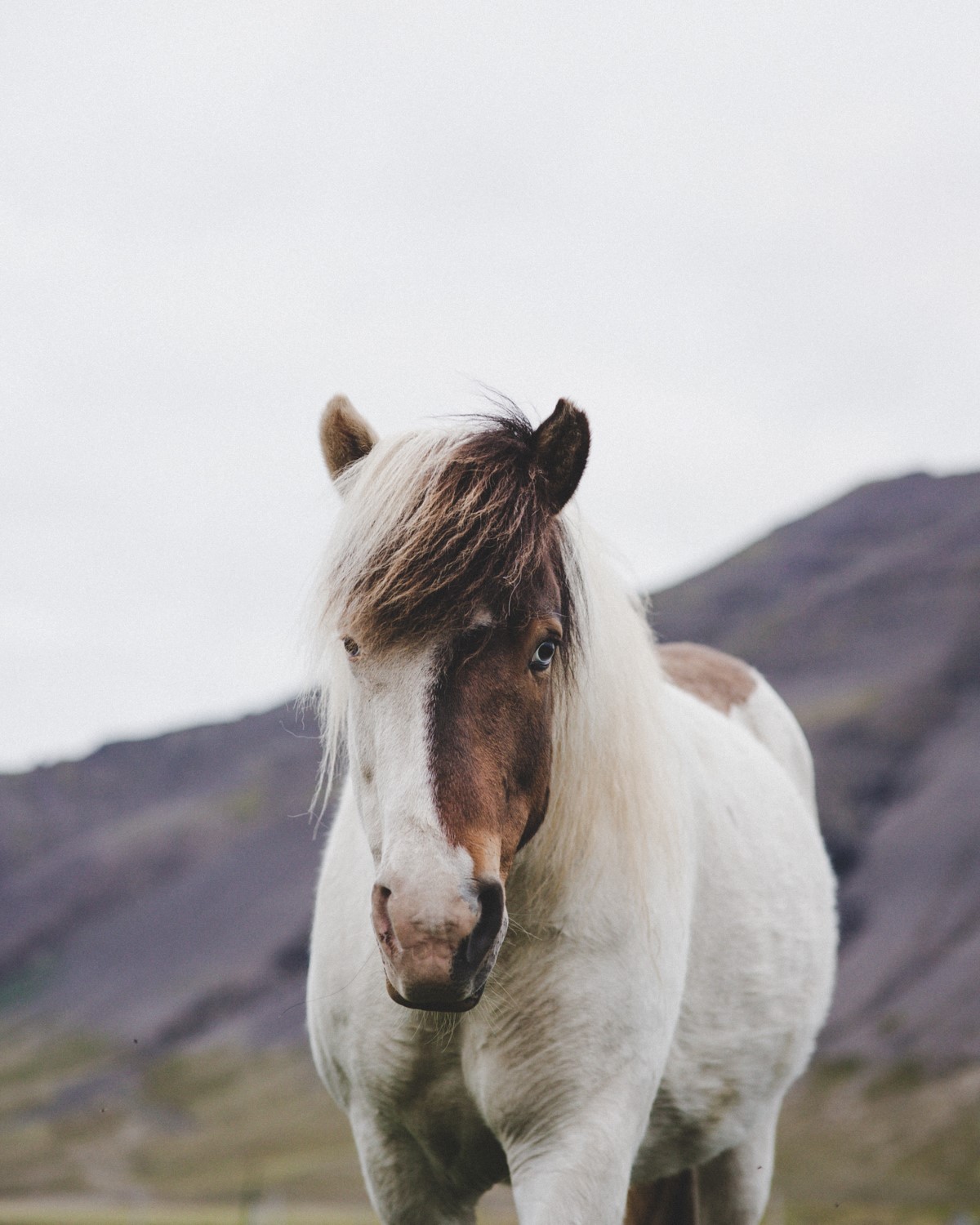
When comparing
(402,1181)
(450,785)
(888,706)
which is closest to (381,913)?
(450,785)

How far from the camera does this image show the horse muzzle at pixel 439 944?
3.02 m

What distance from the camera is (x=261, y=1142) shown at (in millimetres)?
89812

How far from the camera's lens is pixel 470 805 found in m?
3.23

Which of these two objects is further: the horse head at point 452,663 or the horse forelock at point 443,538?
the horse forelock at point 443,538

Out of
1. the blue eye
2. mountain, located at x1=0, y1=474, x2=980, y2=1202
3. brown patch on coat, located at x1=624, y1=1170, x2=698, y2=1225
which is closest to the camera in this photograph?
the blue eye

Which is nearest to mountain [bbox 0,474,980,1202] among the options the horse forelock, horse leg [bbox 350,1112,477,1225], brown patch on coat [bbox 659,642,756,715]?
brown patch on coat [bbox 659,642,756,715]

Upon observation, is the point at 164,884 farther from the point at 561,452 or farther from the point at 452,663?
the point at 452,663

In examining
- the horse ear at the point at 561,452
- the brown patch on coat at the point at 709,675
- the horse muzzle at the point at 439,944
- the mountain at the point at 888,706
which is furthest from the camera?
the mountain at the point at 888,706

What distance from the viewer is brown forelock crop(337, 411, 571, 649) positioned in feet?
11.2

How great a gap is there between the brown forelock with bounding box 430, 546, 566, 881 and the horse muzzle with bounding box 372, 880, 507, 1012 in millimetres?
112

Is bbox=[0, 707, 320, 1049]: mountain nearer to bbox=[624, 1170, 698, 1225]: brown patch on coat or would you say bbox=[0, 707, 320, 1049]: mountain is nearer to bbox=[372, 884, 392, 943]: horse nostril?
bbox=[624, 1170, 698, 1225]: brown patch on coat

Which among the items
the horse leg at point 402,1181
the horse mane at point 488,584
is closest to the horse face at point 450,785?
the horse mane at point 488,584

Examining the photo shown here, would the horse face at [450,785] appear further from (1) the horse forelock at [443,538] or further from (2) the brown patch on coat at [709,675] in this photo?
(2) the brown patch on coat at [709,675]

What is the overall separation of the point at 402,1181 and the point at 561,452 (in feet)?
7.93
